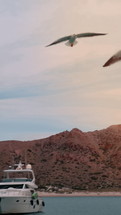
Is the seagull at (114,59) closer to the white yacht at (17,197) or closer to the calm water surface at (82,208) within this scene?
the white yacht at (17,197)

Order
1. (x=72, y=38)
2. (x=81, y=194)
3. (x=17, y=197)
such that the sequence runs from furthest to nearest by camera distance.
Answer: (x=81, y=194) → (x=17, y=197) → (x=72, y=38)

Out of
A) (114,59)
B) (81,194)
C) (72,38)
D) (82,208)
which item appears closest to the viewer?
(114,59)

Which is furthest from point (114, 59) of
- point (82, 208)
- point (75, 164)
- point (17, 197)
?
point (75, 164)

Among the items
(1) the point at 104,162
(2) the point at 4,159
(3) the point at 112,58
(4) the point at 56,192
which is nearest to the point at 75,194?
(4) the point at 56,192

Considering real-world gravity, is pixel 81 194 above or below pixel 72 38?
below

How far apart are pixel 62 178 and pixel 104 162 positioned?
18.1 metres

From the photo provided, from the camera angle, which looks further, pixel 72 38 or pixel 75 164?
pixel 75 164

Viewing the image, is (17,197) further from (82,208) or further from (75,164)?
(75,164)

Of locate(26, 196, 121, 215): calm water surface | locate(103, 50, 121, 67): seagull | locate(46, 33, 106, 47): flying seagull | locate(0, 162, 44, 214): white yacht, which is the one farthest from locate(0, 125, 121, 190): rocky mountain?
locate(103, 50, 121, 67): seagull

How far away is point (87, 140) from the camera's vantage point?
19725cm

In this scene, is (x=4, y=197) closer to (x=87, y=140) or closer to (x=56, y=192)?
(x=56, y=192)

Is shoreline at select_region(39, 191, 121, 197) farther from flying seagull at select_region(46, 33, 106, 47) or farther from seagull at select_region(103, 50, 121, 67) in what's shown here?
seagull at select_region(103, 50, 121, 67)

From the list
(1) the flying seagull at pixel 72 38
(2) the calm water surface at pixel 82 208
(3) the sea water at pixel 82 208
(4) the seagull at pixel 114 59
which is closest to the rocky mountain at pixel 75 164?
(3) the sea water at pixel 82 208

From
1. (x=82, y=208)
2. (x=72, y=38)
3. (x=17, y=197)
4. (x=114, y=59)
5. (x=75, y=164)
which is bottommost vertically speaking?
(x=82, y=208)
